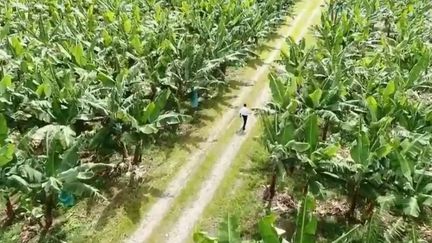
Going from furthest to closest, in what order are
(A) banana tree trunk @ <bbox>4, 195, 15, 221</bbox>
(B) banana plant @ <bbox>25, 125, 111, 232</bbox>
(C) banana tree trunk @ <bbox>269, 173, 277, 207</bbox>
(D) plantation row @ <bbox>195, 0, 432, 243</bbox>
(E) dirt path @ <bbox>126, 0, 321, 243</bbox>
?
(C) banana tree trunk @ <bbox>269, 173, 277, 207</bbox> < (E) dirt path @ <bbox>126, 0, 321, 243</bbox> < (A) banana tree trunk @ <bbox>4, 195, 15, 221</bbox> < (D) plantation row @ <bbox>195, 0, 432, 243</bbox> < (B) banana plant @ <bbox>25, 125, 111, 232</bbox>

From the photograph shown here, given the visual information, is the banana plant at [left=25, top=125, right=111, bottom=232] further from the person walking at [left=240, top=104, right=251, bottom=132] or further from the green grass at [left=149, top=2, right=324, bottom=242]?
the person walking at [left=240, top=104, right=251, bottom=132]

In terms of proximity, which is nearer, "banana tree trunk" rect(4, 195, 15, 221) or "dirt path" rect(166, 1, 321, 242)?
"banana tree trunk" rect(4, 195, 15, 221)

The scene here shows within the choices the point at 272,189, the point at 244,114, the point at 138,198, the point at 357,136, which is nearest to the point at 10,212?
the point at 138,198

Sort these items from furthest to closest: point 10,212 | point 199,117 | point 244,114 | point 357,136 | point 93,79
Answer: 1. point 199,117
2. point 244,114
3. point 93,79
4. point 10,212
5. point 357,136

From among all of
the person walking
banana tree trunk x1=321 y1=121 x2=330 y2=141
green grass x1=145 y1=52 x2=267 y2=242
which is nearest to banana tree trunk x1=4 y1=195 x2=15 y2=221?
green grass x1=145 y1=52 x2=267 y2=242

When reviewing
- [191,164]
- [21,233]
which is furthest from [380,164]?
[21,233]

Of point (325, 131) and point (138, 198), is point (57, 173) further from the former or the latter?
point (325, 131)

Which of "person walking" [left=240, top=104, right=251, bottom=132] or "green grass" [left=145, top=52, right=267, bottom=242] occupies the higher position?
"person walking" [left=240, top=104, right=251, bottom=132]
